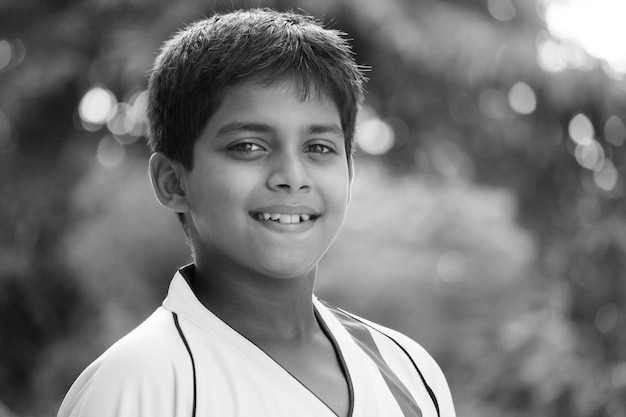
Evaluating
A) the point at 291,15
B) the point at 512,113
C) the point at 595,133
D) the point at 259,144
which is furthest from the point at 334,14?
the point at 259,144

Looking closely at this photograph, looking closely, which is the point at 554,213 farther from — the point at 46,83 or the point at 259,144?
the point at 259,144

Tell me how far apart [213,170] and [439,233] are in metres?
4.54

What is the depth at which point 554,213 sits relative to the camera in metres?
4.50

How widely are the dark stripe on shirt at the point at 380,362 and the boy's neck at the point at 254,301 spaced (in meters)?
0.12

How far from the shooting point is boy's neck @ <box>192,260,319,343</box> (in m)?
1.46

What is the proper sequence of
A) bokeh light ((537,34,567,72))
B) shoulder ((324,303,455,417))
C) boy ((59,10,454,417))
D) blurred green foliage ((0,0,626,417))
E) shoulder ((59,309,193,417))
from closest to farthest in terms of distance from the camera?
shoulder ((59,309,193,417)) < boy ((59,10,454,417)) < shoulder ((324,303,455,417)) < blurred green foliage ((0,0,626,417)) < bokeh light ((537,34,567,72))

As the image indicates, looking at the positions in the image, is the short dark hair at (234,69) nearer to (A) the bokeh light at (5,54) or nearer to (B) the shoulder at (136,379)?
(B) the shoulder at (136,379)

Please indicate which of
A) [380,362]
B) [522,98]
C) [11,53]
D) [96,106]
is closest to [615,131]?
[522,98]

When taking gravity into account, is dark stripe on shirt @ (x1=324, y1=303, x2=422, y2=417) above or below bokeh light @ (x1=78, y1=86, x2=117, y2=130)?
below

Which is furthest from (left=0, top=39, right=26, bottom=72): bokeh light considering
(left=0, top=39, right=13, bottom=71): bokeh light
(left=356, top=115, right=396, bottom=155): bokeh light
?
(left=356, top=115, right=396, bottom=155): bokeh light

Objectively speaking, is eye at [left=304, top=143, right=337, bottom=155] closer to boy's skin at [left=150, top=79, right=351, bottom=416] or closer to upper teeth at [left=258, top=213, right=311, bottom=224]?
boy's skin at [left=150, top=79, right=351, bottom=416]

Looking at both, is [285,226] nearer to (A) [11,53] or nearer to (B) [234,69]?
(B) [234,69]

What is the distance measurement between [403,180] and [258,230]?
11.4ft

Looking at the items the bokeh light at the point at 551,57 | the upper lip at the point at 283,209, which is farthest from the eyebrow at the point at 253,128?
the bokeh light at the point at 551,57
